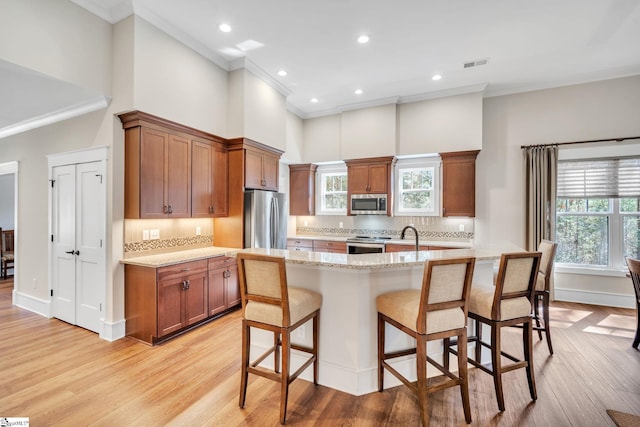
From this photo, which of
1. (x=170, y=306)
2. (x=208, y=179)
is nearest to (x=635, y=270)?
(x=170, y=306)

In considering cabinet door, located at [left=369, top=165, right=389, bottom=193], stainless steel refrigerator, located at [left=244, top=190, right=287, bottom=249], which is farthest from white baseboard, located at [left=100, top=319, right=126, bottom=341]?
cabinet door, located at [left=369, top=165, right=389, bottom=193]

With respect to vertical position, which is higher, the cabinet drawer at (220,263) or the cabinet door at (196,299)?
the cabinet drawer at (220,263)

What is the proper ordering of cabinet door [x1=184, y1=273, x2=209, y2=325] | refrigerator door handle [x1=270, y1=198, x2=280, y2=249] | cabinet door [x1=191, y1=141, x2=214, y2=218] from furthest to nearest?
refrigerator door handle [x1=270, y1=198, x2=280, y2=249] < cabinet door [x1=191, y1=141, x2=214, y2=218] < cabinet door [x1=184, y1=273, x2=209, y2=325]

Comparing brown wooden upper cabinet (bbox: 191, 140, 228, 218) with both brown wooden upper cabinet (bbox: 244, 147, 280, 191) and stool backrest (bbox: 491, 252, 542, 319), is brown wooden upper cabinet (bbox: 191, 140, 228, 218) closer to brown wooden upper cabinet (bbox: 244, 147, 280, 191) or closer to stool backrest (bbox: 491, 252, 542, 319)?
brown wooden upper cabinet (bbox: 244, 147, 280, 191)

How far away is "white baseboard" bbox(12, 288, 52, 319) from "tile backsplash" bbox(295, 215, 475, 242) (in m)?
4.34

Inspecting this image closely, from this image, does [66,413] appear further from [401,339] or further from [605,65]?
[605,65]

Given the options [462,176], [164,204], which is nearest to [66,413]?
[164,204]

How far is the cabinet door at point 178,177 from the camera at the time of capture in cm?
357

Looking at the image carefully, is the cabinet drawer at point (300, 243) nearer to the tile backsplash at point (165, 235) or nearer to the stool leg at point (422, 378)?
the tile backsplash at point (165, 235)

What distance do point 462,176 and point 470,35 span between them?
2.29 metres

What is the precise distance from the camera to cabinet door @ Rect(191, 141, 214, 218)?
3.89 m

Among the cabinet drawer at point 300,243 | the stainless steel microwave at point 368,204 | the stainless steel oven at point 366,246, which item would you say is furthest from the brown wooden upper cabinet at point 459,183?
the cabinet drawer at point 300,243

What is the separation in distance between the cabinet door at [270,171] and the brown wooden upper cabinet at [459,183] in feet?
9.76

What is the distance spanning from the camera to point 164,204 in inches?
138
